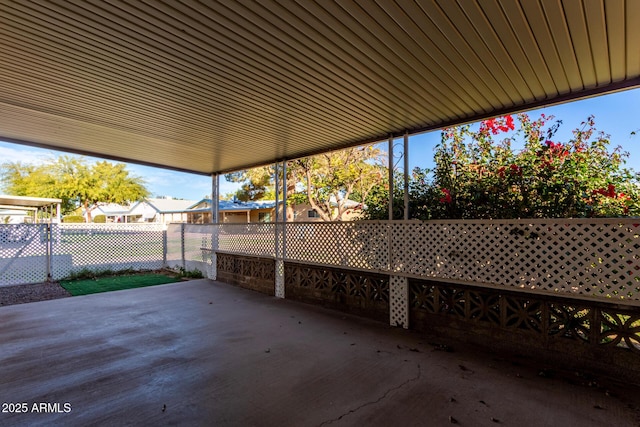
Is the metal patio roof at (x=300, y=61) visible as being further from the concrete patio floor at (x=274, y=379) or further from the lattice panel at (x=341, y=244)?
the concrete patio floor at (x=274, y=379)

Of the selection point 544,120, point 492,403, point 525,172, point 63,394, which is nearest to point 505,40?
point 525,172

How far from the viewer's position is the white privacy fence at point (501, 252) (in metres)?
2.77

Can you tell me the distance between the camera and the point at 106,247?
824cm

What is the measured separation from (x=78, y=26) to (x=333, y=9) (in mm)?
1892

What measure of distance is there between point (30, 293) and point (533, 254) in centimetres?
828

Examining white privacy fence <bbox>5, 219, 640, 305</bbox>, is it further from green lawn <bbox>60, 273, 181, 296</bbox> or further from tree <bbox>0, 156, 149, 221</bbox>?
tree <bbox>0, 156, 149, 221</bbox>

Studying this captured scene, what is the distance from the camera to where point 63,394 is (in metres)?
2.46

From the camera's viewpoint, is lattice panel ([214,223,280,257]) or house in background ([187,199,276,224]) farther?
house in background ([187,199,276,224])

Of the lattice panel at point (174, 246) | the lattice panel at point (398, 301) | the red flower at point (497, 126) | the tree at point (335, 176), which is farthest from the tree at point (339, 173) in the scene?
the lattice panel at point (398, 301)

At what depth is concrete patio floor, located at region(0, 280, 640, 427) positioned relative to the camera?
2184mm

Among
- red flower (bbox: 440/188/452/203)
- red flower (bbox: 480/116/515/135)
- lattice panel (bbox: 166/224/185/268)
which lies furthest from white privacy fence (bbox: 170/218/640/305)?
lattice panel (bbox: 166/224/185/268)

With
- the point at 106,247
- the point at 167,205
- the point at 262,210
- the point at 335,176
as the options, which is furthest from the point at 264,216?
the point at 167,205

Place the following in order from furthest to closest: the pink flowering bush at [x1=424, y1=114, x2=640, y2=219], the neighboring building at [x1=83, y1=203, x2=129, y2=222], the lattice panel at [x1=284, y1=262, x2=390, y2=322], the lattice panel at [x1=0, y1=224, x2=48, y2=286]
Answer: the neighboring building at [x1=83, y1=203, x2=129, y2=222] < the lattice panel at [x1=0, y1=224, x2=48, y2=286] < the lattice panel at [x1=284, y1=262, x2=390, y2=322] < the pink flowering bush at [x1=424, y1=114, x2=640, y2=219]

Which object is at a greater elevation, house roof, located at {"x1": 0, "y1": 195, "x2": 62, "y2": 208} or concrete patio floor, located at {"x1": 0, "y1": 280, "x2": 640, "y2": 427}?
house roof, located at {"x1": 0, "y1": 195, "x2": 62, "y2": 208}
